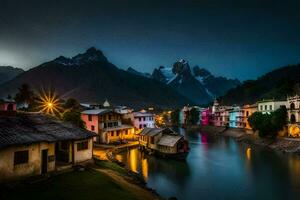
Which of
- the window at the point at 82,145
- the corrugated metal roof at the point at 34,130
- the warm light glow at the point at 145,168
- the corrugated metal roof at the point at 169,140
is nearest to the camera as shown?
the corrugated metal roof at the point at 34,130

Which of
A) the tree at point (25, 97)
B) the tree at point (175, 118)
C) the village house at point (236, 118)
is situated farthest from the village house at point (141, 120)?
the tree at point (175, 118)

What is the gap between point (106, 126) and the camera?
7881 cm

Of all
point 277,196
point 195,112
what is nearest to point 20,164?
point 277,196

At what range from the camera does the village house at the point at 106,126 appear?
7719 cm

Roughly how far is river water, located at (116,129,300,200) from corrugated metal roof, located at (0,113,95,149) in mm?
15668

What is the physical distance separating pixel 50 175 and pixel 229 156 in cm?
5032

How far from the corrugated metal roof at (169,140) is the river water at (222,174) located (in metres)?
3.71

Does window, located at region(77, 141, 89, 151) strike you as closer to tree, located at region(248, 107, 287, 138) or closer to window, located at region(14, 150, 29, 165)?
window, located at region(14, 150, 29, 165)

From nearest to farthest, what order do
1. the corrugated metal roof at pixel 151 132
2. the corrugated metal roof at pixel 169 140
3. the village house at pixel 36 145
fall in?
the village house at pixel 36 145 < the corrugated metal roof at pixel 169 140 < the corrugated metal roof at pixel 151 132

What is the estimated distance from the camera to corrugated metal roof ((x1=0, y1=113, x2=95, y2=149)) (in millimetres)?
27109

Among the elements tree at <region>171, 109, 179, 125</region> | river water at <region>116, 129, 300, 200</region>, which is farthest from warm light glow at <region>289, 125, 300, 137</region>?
tree at <region>171, 109, 179, 125</region>

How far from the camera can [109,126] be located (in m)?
79.9

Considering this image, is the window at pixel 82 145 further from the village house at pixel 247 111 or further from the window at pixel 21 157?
the village house at pixel 247 111

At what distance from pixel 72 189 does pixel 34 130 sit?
336 inches
